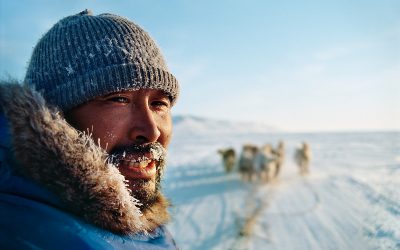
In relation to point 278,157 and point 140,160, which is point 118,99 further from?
point 278,157

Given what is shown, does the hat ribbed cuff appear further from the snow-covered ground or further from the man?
the snow-covered ground

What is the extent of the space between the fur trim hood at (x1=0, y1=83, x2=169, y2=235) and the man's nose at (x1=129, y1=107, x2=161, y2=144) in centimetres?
17

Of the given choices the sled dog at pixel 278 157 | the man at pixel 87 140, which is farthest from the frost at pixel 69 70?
the sled dog at pixel 278 157

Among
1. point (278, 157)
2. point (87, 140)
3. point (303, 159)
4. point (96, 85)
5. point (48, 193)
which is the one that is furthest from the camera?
point (303, 159)

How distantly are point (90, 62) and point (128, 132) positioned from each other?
30 centimetres

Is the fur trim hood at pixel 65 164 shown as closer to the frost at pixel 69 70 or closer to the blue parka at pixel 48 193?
the blue parka at pixel 48 193

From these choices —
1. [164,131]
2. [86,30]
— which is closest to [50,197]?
[164,131]

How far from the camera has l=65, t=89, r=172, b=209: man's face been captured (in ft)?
4.95

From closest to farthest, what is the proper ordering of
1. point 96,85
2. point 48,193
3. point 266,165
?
point 48,193 → point 96,85 → point 266,165

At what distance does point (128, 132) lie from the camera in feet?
5.02

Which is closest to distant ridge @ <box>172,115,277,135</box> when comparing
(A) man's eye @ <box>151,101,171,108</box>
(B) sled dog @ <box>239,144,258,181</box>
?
(B) sled dog @ <box>239,144,258,181</box>

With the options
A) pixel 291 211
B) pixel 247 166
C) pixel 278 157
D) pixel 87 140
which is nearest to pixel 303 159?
pixel 278 157

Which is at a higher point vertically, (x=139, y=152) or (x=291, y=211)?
(x=139, y=152)

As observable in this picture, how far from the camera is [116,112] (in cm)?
154
